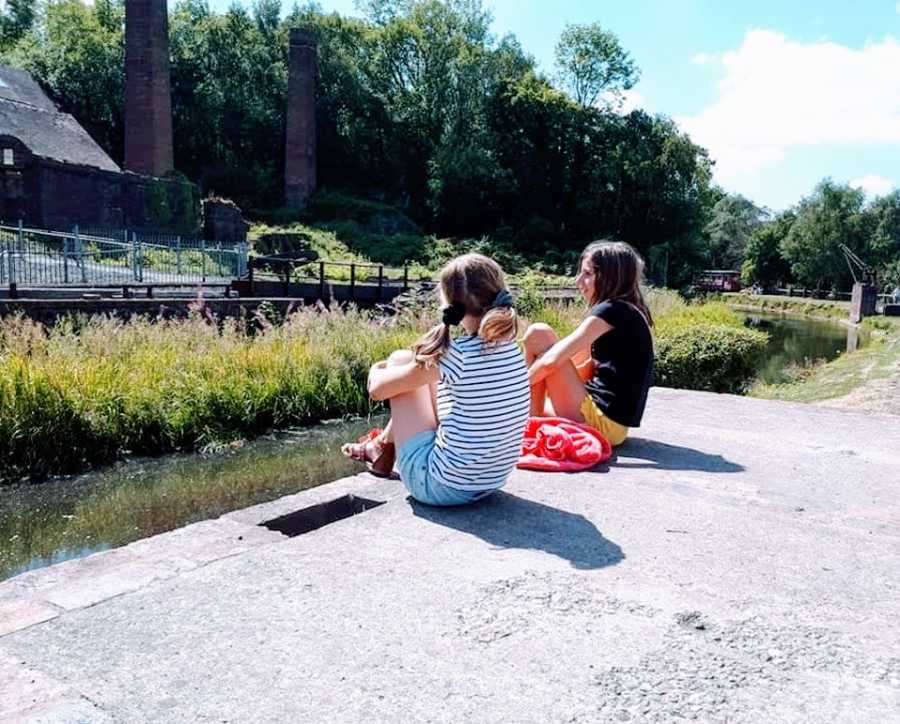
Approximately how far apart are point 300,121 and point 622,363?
4263 cm

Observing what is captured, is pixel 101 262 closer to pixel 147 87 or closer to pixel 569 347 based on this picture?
pixel 569 347

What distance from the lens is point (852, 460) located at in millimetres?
5637

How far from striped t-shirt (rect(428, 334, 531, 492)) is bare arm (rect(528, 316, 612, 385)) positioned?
1.05 meters

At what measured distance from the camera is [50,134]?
30.9 metres

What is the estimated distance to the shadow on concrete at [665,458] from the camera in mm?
5281

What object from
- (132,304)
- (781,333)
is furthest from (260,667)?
(781,333)

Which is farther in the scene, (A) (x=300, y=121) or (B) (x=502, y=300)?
(A) (x=300, y=121)

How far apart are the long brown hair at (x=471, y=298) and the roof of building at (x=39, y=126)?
2860 cm

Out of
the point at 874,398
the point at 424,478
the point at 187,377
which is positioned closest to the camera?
the point at 424,478

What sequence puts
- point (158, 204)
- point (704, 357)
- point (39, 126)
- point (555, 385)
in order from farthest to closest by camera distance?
point (158, 204) < point (39, 126) < point (704, 357) < point (555, 385)

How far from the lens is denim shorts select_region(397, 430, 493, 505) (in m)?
4.06

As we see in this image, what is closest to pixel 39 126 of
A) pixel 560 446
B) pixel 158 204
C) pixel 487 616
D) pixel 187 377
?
pixel 158 204

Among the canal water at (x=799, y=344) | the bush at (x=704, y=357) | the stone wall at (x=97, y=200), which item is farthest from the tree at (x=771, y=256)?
the bush at (x=704, y=357)

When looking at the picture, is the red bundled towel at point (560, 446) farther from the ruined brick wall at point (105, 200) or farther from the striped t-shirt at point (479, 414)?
the ruined brick wall at point (105, 200)
